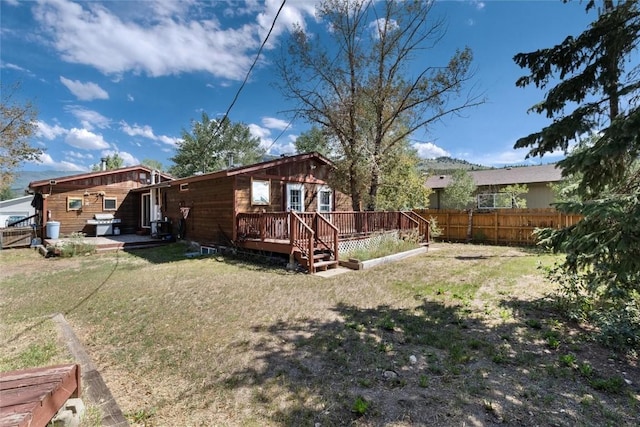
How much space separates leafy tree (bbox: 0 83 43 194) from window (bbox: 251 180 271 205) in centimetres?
1440

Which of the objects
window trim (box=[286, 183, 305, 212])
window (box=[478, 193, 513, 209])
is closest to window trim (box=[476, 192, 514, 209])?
window (box=[478, 193, 513, 209])

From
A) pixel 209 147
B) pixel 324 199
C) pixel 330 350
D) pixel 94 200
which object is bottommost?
pixel 330 350

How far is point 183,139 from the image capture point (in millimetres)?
32719

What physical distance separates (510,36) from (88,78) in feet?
50.4

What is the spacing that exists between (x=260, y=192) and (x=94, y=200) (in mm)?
10630

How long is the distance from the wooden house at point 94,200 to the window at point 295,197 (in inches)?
363

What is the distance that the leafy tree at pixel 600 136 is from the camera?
3.14 meters

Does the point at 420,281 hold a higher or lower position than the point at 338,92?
lower

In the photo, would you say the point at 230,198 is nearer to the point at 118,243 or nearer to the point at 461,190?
the point at 118,243

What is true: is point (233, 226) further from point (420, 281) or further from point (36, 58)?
point (36, 58)

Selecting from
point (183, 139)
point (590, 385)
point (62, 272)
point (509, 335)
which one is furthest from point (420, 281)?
point (183, 139)

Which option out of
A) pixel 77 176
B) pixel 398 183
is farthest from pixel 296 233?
pixel 77 176

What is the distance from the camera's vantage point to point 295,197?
1231cm

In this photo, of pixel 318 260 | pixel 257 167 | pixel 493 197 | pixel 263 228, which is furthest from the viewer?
pixel 493 197
